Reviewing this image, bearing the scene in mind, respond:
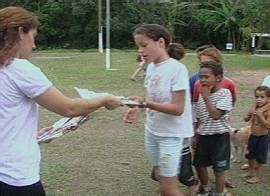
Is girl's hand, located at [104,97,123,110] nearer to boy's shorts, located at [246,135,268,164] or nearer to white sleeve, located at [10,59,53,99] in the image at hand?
white sleeve, located at [10,59,53,99]

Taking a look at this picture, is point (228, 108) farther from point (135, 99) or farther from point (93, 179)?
point (93, 179)

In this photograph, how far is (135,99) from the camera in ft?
10.5

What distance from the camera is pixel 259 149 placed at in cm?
504

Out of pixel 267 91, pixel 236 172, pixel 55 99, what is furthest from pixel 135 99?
pixel 236 172

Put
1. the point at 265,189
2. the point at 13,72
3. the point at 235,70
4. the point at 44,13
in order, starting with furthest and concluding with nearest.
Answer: the point at 44,13
the point at 235,70
the point at 265,189
the point at 13,72

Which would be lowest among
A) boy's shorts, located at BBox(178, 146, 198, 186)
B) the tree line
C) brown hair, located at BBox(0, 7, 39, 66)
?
the tree line

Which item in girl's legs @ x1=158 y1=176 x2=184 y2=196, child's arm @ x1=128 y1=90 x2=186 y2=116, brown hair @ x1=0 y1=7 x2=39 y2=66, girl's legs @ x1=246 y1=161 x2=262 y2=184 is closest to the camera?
brown hair @ x1=0 y1=7 x2=39 y2=66

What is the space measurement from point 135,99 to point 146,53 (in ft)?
Answer: 1.48

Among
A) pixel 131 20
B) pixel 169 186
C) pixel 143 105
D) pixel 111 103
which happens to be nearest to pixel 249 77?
pixel 169 186

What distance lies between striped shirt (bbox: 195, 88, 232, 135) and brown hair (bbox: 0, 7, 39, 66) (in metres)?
2.19

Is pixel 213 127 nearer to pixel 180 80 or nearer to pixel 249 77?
pixel 180 80

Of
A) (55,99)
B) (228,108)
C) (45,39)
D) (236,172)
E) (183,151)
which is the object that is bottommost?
(45,39)

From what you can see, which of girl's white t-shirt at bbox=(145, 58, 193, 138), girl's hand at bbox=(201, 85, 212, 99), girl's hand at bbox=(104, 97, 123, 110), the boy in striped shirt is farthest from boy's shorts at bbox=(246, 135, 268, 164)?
girl's hand at bbox=(104, 97, 123, 110)

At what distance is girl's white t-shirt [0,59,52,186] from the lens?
7.57ft
